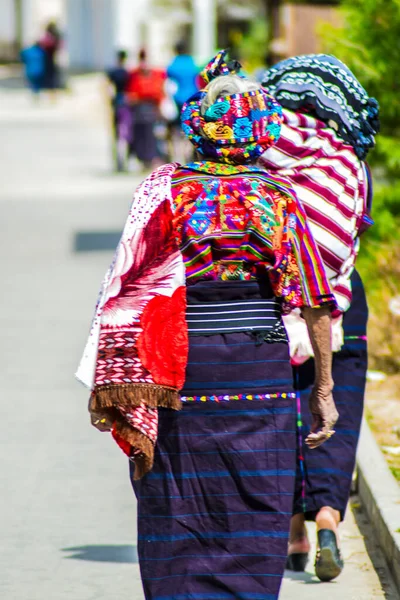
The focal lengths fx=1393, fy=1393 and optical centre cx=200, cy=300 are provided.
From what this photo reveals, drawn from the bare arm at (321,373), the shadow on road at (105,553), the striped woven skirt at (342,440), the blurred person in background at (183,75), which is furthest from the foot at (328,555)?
the blurred person in background at (183,75)

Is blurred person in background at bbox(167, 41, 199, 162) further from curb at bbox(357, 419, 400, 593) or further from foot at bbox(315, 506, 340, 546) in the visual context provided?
foot at bbox(315, 506, 340, 546)

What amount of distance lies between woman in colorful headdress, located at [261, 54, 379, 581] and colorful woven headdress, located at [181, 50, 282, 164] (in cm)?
66

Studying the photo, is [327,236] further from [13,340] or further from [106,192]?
[106,192]

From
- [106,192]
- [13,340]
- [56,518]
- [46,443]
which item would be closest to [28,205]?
[106,192]

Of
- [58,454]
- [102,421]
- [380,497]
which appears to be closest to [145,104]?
[58,454]

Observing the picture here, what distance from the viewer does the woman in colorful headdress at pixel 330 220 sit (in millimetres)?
4680

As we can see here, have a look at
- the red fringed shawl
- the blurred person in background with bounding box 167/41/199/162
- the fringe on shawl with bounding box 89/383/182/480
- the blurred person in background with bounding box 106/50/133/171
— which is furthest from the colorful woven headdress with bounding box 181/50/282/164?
the blurred person in background with bounding box 106/50/133/171

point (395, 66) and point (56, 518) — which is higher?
point (395, 66)

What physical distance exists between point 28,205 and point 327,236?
1309 cm

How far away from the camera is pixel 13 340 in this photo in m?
9.53

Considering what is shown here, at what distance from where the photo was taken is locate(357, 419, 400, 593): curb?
16.7 ft

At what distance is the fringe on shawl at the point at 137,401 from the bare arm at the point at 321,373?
0.44 metres

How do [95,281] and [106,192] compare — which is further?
[106,192]

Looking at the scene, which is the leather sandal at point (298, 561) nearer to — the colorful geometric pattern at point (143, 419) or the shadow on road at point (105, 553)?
the shadow on road at point (105, 553)
